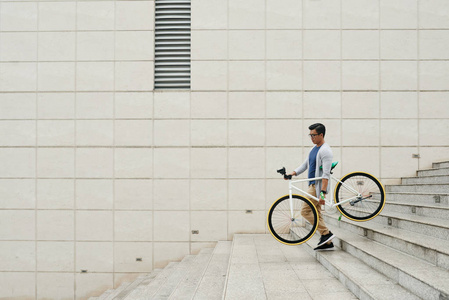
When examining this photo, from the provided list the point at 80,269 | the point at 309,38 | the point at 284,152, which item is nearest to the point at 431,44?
the point at 309,38

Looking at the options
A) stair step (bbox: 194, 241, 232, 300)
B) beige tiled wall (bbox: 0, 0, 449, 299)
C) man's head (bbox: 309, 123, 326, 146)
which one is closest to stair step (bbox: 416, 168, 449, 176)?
beige tiled wall (bbox: 0, 0, 449, 299)

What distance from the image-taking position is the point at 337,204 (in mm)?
4715

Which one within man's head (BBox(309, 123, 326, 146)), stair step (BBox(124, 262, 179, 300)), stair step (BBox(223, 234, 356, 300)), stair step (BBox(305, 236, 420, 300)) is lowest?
stair step (BBox(124, 262, 179, 300))

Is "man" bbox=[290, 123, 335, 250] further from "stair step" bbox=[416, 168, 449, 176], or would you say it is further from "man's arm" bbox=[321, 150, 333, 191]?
"stair step" bbox=[416, 168, 449, 176]

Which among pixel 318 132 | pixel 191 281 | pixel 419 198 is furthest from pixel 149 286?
pixel 419 198

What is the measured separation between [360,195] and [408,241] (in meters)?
1.11

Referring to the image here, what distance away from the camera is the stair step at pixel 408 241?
3.20 meters

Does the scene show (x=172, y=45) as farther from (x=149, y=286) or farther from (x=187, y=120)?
(x=149, y=286)

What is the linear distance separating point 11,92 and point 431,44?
892 centimetres

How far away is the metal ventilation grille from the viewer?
24.2 ft

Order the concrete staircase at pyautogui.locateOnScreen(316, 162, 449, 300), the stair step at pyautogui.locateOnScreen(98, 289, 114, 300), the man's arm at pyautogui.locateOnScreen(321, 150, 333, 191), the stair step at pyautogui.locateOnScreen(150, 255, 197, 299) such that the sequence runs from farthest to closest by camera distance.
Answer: the stair step at pyautogui.locateOnScreen(98, 289, 114, 300) → the stair step at pyautogui.locateOnScreen(150, 255, 197, 299) → the man's arm at pyautogui.locateOnScreen(321, 150, 333, 191) → the concrete staircase at pyautogui.locateOnScreen(316, 162, 449, 300)

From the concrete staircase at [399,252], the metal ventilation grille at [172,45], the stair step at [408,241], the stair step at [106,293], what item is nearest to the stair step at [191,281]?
the concrete staircase at [399,252]

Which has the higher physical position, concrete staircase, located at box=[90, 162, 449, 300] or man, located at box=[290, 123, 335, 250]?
man, located at box=[290, 123, 335, 250]

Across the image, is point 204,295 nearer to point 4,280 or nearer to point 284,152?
point 284,152
